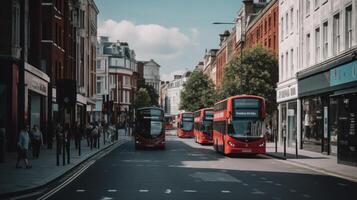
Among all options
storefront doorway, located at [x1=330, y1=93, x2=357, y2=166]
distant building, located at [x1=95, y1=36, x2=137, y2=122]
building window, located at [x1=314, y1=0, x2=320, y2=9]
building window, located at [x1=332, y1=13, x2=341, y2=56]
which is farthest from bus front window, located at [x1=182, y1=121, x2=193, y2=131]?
distant building, located at [x1=95, y1=36, x2=137, y2=122]

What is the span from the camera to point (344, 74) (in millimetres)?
29547

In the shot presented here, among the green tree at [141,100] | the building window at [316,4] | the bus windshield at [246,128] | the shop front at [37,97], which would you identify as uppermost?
the building window at [316,4]

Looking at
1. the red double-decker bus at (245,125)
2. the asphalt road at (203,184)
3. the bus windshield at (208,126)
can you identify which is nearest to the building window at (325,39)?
the red double-decker bus at (245,125)

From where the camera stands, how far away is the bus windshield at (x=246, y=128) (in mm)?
31438

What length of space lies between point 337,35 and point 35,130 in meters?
16.6

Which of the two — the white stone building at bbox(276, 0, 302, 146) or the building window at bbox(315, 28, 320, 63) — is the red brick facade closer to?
the white stone building at bbox(276, 0, 302, 146)

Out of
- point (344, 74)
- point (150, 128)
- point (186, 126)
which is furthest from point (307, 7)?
point (186, 126)

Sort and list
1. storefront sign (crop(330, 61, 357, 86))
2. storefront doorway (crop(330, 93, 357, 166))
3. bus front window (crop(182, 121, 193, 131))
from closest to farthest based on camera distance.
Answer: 1. storefront doorway (crop(330, 93, 357, 166))
2. storefront sign (crop(330, 61, 357, 86))
3. bus front window (crop(182, 121, 193, 131))

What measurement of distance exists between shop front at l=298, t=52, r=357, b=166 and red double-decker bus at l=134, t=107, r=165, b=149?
979 centimetres

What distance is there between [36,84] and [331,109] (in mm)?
18243

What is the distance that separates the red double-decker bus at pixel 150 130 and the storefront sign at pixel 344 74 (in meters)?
14.1

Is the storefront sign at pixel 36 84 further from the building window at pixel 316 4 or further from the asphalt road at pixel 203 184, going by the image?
the building window at pixel 316 4

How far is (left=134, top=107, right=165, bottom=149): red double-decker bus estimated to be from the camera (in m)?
42.1

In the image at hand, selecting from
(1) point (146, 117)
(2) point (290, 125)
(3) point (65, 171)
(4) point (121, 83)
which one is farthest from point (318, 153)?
(4) point (121, 83)
